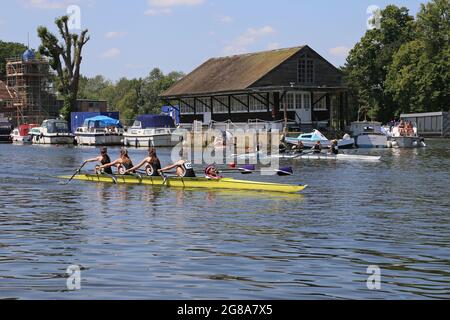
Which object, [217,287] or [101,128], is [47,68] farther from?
[217,287]

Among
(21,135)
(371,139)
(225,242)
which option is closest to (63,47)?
(21,135)

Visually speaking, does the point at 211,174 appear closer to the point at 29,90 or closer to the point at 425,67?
the point at 425,67

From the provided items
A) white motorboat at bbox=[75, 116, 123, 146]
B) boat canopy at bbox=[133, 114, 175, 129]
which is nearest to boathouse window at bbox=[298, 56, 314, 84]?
boat canopy at bbox=[133, 114, 175, 129]

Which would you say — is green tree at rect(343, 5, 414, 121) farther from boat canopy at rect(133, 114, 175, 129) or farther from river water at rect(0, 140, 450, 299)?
river water at rect(0, 140, 450, 299)

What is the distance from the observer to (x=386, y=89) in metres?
98.1

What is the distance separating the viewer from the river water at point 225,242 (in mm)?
12938

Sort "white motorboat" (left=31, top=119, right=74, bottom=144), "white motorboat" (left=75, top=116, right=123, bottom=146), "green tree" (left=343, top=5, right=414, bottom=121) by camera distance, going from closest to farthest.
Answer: "white motorboat" (left=75, top=116, right=123, bottom=146) < "white motorboat" (left=31, top=119, right=74, bottom=144) < "green tree" (left=343, top=5, right=414, bottom=121)

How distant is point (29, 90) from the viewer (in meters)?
120

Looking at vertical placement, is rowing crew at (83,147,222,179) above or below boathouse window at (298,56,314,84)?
below

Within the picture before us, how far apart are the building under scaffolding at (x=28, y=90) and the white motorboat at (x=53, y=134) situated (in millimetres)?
31910

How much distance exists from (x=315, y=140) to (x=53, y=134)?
34835mm

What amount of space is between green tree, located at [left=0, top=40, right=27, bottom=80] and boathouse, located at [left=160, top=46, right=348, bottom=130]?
67937 mm

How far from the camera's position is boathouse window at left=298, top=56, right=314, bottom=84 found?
7606 centimetres
